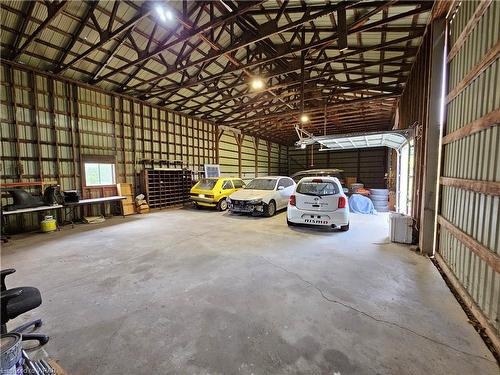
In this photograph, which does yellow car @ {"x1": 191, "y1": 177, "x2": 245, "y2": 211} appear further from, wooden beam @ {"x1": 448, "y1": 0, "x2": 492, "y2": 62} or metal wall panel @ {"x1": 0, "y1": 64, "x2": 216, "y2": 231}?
wooden beam @ {"x1": 448, "y1": 0, "x2": 492, "y2": 62}

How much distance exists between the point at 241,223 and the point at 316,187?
2.37m

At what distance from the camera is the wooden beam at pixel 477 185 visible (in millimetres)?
2012

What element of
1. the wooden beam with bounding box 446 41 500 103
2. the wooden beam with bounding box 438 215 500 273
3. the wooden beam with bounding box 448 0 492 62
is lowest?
the wooden beam with bounding box 438 215 500 273

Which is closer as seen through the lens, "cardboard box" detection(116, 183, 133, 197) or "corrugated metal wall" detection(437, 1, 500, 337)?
"corrugated metal wall" detection(437, 1, 500, 337)

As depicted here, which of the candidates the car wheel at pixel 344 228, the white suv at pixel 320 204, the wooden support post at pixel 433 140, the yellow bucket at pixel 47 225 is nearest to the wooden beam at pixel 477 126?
the wooden support post at pixel 433 140

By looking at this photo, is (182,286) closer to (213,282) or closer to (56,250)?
(213,282)

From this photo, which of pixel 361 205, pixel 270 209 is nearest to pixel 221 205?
pixel 270 209

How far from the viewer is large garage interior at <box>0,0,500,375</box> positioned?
5.90ft

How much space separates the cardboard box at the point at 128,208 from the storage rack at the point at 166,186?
0.67 meters

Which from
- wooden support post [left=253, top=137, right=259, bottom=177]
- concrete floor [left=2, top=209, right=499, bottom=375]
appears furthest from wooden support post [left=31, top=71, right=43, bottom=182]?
wooden support post [left=253, top=137, right=259, bottom=177]

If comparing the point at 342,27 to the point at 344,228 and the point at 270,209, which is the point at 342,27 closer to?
the point at 344,228

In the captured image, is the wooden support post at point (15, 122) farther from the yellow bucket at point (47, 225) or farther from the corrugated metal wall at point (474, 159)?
the corrugated metal wall at point (474, 159)

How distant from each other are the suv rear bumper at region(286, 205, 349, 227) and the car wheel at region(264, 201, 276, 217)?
5.11 feet

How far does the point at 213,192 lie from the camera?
8.66m
